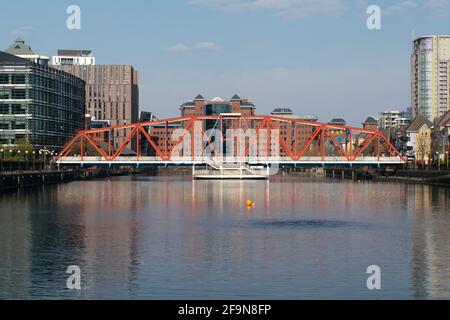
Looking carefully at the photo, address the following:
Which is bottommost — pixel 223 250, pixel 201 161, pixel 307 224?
pixel 307 224

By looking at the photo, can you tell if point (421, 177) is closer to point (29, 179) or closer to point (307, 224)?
point (29, 179)

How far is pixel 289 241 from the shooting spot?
182ft

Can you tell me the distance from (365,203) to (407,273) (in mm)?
54401

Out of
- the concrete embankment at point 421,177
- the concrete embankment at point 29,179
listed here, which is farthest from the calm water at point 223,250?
the concrete embankment at point 421,177

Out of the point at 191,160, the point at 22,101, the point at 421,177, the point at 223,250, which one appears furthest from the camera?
the point at 191,160

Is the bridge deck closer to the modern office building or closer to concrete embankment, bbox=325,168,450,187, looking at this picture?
concrete embankment, bbox=325,168,450,187

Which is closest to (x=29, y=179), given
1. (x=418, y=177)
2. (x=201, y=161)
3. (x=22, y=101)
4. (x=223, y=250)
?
(x=22, y=101)

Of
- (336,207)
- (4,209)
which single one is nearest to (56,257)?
(4,209)

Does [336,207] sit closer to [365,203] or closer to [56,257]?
[365,203]

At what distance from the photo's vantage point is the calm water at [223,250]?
123ft

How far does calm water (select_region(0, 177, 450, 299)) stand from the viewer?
37.6 meters

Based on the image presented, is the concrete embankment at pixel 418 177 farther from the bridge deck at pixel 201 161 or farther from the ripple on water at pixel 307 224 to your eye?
the ripple on water at pixel 307 224

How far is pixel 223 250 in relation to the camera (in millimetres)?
50469

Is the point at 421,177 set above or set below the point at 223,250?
below
